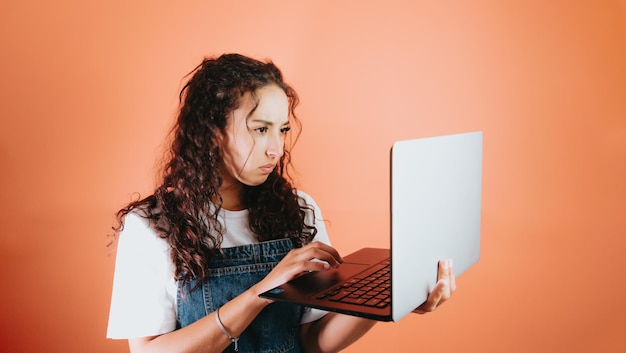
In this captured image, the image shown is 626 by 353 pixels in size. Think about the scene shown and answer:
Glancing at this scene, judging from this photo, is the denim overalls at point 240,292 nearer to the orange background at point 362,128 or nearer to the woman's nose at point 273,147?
the woman's nose at point 273,147

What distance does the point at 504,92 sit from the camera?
1.85 metres

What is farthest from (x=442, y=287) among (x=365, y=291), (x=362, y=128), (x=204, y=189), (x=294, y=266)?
(x=362, y=128)

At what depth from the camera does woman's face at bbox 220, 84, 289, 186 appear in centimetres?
121

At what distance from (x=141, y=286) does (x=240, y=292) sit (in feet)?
0.72

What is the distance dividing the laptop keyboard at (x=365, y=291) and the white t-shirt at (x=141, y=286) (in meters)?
0.40

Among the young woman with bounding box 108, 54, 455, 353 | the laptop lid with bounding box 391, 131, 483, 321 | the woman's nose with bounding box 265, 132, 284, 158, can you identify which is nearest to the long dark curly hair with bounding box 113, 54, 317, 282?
the young woman with bounding box 108, 54, 455, 353

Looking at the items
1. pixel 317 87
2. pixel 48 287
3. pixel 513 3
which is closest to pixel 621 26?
pixel 513 3

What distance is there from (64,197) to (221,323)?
106 cm

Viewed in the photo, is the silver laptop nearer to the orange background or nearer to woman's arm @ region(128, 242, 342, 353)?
woman's arm @ region(128, 242, 342, 353)

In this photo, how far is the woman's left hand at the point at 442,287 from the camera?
906mm

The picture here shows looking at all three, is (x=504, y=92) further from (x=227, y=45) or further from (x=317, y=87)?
(x=227, y=45)

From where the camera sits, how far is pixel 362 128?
1928mm

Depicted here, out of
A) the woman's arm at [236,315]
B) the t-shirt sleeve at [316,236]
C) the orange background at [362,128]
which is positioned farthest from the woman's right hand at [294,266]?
the orange background at [362,128]

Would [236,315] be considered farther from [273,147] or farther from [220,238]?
[273,147]
